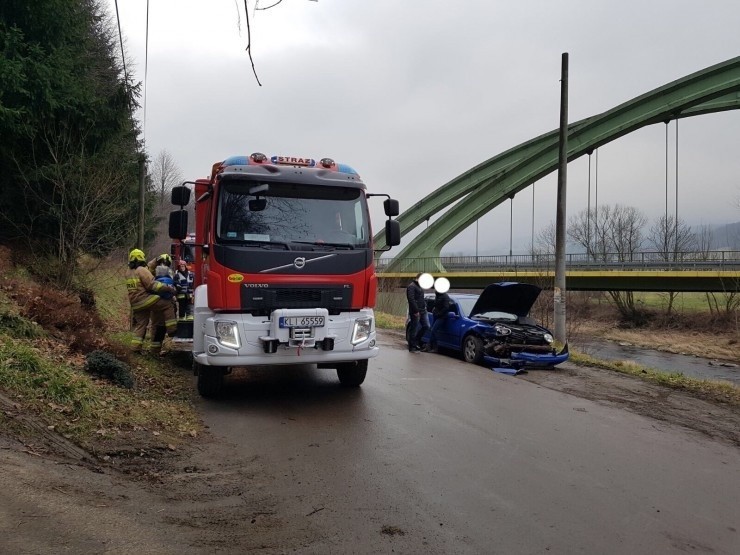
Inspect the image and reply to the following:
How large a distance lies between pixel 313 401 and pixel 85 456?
321 centimetres

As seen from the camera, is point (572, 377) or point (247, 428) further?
point (572, 377)

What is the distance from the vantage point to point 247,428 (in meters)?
5.98

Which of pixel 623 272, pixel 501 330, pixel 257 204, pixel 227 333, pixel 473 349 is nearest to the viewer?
pixel 227 333

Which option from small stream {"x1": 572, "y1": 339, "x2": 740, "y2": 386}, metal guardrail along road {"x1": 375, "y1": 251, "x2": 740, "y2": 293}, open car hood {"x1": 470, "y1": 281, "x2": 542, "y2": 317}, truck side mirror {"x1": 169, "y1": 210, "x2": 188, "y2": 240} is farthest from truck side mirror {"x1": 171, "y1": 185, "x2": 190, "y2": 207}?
metal guardrail along road {"x1": 375, "y1": 251, "x2": 740, "y2": 293}

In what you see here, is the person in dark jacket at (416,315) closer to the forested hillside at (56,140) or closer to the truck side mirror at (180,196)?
the truck side mirror at (180,196)

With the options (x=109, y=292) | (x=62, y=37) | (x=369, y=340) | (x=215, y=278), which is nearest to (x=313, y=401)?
(x=369, y=340)

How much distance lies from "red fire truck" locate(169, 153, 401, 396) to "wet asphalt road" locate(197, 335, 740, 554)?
749 millimetres

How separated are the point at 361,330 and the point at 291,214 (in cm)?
172

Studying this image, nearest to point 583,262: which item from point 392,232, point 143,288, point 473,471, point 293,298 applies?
point 392,232

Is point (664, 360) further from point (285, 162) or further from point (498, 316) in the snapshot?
point (285, 162)

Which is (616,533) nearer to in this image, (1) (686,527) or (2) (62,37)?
(1) (686,527)

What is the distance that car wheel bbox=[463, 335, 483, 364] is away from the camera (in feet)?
36.1

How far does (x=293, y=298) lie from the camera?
6.70 metres

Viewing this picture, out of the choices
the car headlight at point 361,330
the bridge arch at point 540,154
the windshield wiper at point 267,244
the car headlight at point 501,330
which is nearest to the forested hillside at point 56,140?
the windshield wiper at point 267,244
